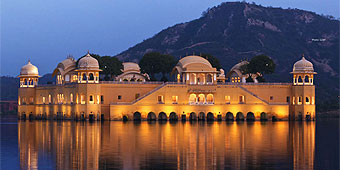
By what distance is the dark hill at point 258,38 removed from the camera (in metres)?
144

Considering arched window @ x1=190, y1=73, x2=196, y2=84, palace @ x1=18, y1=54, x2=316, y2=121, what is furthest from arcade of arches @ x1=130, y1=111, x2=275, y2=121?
arched window @ x1=190, y1=73, x2=196, y2=84

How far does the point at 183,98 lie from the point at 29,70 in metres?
23.5

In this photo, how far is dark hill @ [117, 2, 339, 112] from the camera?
144250 millimetres

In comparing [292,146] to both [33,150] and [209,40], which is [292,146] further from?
[209,40]

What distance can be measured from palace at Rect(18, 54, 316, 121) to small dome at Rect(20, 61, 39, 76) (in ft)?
20.0

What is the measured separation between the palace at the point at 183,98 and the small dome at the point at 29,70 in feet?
20.0

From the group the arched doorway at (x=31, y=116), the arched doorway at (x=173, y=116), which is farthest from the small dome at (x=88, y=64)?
the arched doorway at (x=31, y=116)

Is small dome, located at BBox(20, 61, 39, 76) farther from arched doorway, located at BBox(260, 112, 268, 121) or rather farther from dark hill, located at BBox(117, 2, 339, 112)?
dark hill, located at BBox(117, 2, 339, 112)

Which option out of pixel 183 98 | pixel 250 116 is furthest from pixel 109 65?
pixel 250 116

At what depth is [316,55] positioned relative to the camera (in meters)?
150

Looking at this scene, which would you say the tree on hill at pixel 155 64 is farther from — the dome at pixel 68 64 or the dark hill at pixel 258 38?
the dark hill at pixel 258 38

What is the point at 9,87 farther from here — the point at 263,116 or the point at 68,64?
the point at 263,116

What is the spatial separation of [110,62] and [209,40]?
261 feet

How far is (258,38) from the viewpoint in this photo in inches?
6127
